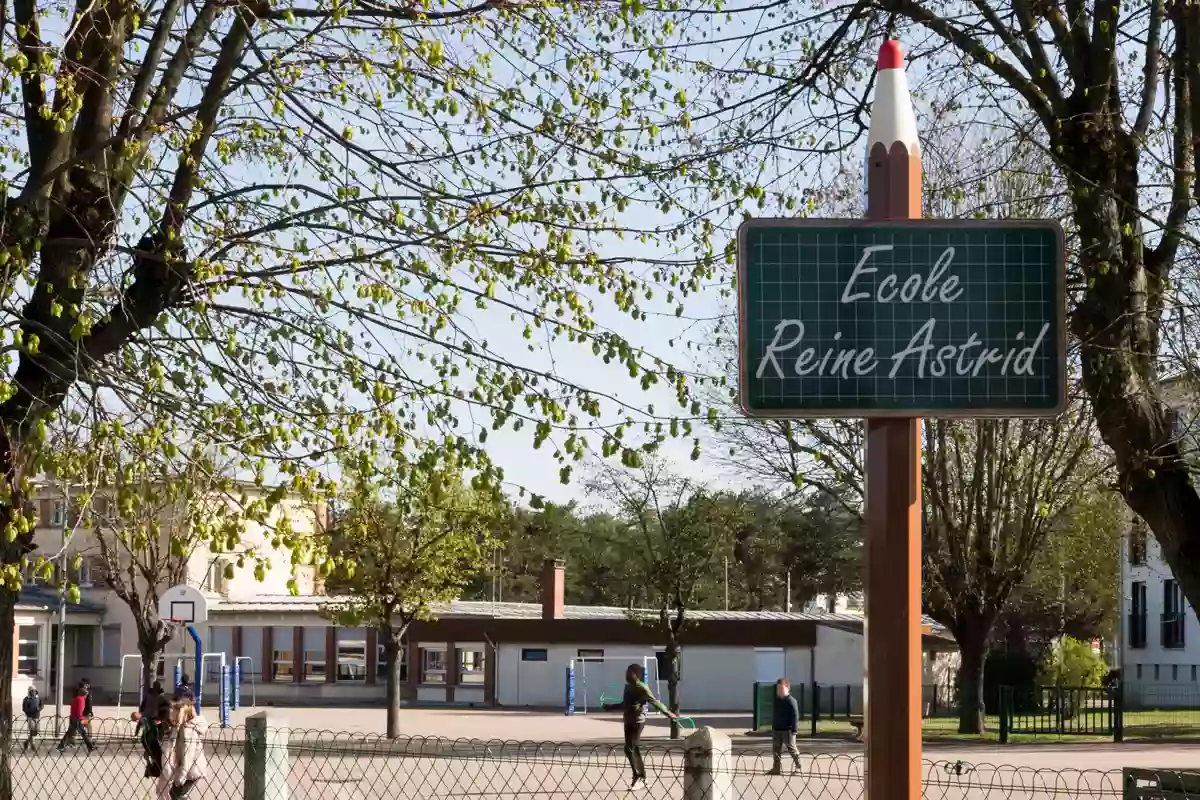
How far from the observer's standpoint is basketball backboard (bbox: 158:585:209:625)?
33.6 meters

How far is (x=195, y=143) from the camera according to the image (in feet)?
30.7

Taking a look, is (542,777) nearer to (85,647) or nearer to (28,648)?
(28,648)

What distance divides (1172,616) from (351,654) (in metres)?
29.3

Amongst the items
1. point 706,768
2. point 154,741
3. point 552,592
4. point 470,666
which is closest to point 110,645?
point 470,666

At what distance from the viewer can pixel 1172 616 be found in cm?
5700

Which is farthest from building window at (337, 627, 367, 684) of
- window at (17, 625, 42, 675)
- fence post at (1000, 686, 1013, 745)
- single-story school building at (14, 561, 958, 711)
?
fence post at (1000, 686, 1013, 745)

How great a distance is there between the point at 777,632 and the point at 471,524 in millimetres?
21646

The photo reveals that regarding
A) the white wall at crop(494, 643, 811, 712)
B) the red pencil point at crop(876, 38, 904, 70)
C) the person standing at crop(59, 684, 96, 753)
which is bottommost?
the white wall at crop(494, 643, 811, 712)

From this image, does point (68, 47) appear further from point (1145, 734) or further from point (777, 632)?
point (777, 632)

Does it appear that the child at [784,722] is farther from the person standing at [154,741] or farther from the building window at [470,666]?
the building window at [470,666]

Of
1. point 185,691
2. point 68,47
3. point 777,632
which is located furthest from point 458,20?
point 777,632

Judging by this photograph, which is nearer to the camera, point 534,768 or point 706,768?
point 706,768

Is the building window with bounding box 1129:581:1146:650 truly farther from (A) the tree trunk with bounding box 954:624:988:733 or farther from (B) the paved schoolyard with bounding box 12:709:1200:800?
(A) the tree trunk with bounding box 954:624:988:733

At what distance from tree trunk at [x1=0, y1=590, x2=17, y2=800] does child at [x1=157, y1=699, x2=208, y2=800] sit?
6.24 m
